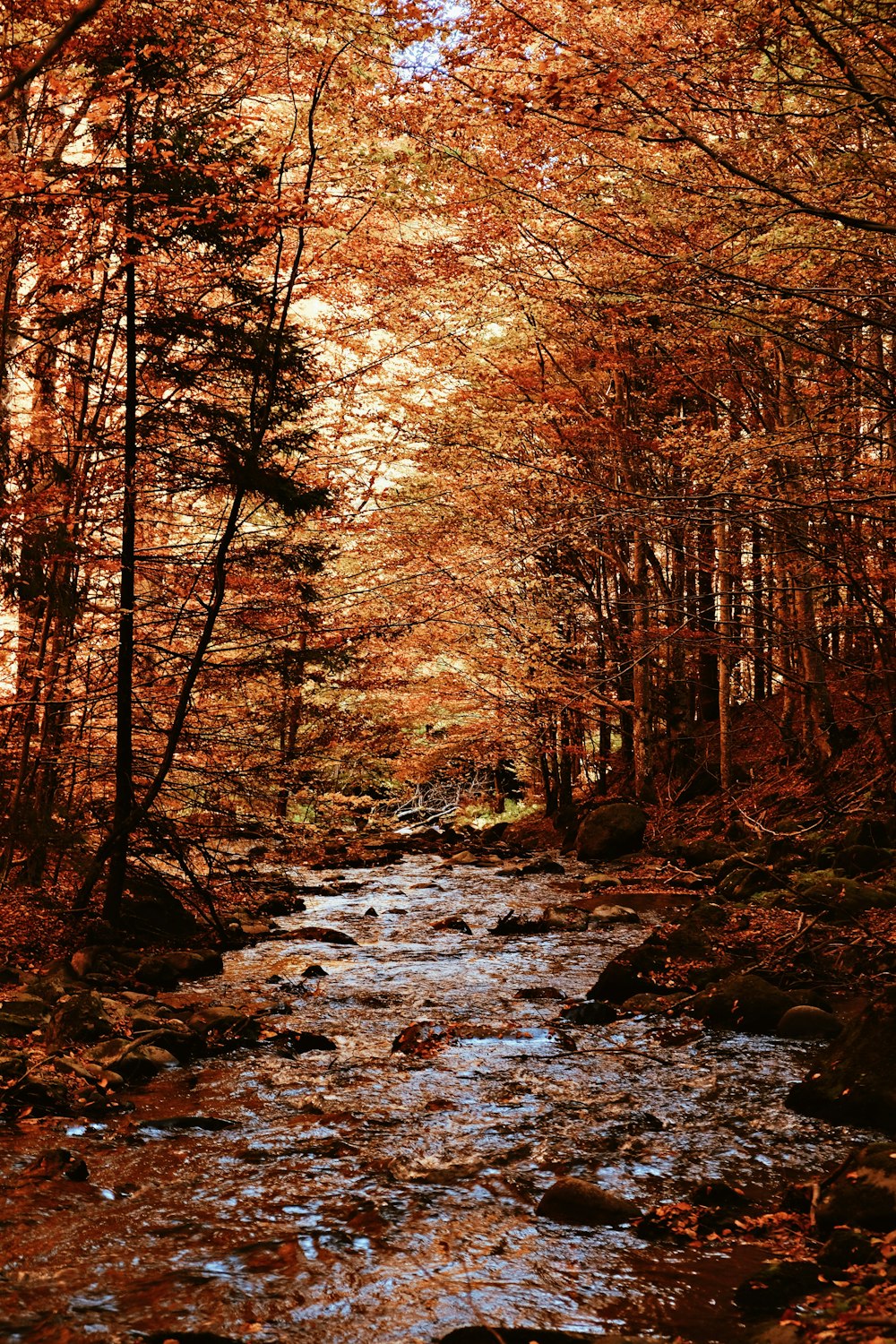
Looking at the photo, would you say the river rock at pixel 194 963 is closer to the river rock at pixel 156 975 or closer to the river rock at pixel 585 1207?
the river rock at pixel 156 975

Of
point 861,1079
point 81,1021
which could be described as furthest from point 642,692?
point 81,1021

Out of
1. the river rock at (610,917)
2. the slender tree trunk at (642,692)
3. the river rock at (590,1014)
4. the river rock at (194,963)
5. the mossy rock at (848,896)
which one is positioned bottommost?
the river rock at (610,917)

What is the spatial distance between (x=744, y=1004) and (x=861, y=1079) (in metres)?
1.95

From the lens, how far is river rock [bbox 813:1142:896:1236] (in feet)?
12.8

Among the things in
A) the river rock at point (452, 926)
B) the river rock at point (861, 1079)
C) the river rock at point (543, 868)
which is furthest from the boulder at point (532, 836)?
the river rock at point (861, 1079)

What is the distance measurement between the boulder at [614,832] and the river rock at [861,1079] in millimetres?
11709

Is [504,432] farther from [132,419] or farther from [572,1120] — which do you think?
[572,1120]

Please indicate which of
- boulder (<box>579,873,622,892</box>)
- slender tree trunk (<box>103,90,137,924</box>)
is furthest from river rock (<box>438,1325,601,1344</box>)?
boulder (<box>579,873,622,892</box>)

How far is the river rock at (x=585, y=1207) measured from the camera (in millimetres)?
4520

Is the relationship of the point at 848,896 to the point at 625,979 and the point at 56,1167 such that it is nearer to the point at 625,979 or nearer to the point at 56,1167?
the point at 625,979

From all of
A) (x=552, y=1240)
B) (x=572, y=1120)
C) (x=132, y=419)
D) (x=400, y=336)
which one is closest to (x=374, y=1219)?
(x=552, y=1240)

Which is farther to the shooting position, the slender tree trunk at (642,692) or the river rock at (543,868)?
the river rock at (543,868)

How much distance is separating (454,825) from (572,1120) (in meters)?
22.8

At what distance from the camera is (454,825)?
2859cm
